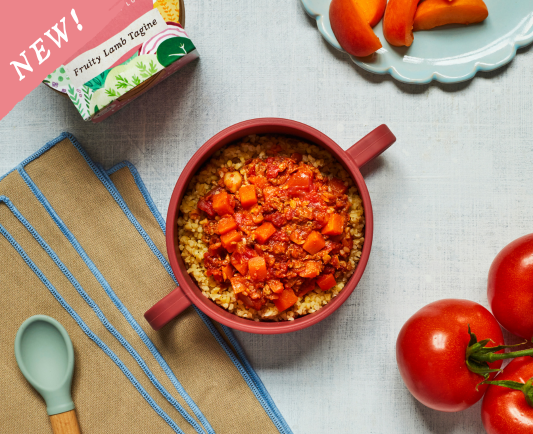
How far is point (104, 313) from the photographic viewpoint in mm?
1891

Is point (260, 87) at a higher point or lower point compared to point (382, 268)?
higher

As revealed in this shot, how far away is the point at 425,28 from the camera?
1.95 meters

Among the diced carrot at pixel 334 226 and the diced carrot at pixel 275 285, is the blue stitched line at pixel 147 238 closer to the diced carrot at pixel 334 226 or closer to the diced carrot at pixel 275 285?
the diced carrot at pixel 275 285

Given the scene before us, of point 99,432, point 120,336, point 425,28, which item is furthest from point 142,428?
point 425,28

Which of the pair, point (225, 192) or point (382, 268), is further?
point (382, 268)

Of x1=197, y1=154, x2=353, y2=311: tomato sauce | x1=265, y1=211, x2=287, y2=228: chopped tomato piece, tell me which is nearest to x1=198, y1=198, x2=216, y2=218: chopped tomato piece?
x1=197, y1=154, x2=353, y2=311: tomato sauce

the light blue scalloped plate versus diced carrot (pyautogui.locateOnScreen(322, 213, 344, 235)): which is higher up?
the light blue scalloped plate

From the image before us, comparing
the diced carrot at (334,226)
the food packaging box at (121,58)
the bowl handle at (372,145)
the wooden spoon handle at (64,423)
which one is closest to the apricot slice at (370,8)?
the bowl handle at (372,145)

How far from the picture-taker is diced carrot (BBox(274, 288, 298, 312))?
170cm

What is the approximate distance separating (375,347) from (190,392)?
0.78m

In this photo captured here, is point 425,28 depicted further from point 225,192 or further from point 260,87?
point 225,192

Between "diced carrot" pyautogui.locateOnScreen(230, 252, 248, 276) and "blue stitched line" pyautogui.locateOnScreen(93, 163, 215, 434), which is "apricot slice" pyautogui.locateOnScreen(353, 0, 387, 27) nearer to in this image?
"diced carrot" pyautogui.locateOnScreen(230, 252, 248, 276)

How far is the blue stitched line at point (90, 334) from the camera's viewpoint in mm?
1860

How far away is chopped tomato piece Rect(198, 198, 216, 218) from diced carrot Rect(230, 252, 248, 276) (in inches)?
7.0
